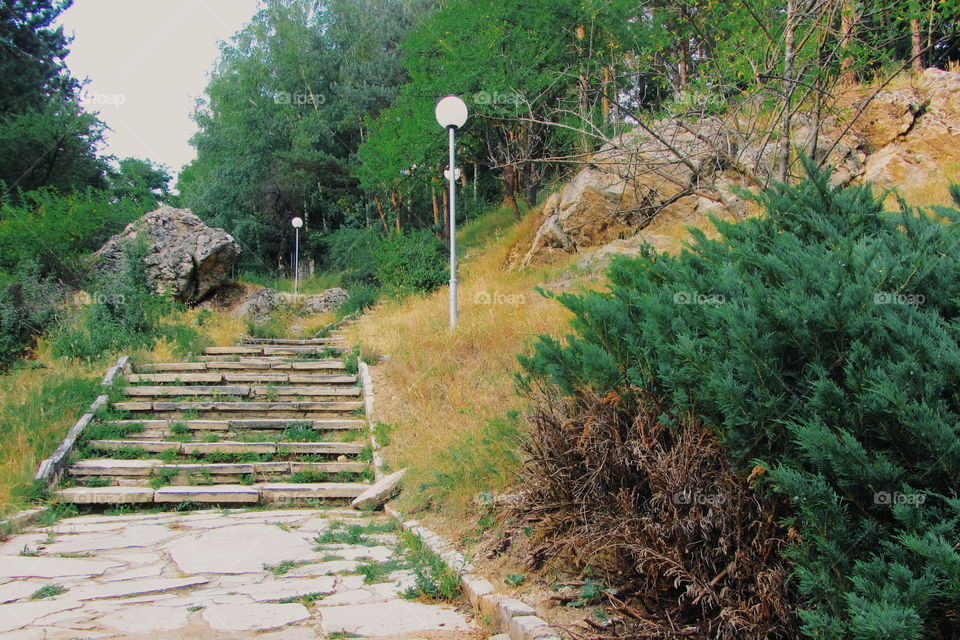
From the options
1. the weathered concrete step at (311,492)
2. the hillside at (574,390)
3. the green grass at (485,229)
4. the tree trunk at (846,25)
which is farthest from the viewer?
the green grass at (485,229)

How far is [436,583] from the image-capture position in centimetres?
386

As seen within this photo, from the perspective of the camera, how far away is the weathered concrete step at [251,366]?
1016cm

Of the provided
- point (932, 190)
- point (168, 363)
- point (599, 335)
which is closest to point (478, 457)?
point (599, 335)

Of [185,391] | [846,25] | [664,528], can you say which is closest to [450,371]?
[185,391]

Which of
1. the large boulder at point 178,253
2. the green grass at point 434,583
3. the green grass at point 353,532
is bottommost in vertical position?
the green grass at point 353,532

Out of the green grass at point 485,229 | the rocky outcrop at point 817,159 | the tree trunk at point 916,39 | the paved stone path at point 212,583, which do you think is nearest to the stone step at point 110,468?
the paved stone path at point 212,583

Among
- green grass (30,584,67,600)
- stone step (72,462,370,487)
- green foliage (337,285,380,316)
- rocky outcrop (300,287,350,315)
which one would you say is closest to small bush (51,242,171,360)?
stone step (72,462,370,487)

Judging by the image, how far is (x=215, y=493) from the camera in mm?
6805

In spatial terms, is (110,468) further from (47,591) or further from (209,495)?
(47,591)

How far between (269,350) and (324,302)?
647 cm

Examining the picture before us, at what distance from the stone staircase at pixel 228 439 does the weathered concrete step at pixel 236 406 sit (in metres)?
0.01

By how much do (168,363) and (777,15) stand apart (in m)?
9.45

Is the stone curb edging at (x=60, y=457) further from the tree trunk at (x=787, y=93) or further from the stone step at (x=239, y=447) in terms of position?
the tree trunk at (x=787, y=93)

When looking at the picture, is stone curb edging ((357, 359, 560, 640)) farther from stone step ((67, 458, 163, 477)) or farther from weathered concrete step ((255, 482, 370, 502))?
stone step ((67, 458, 163, 477))
